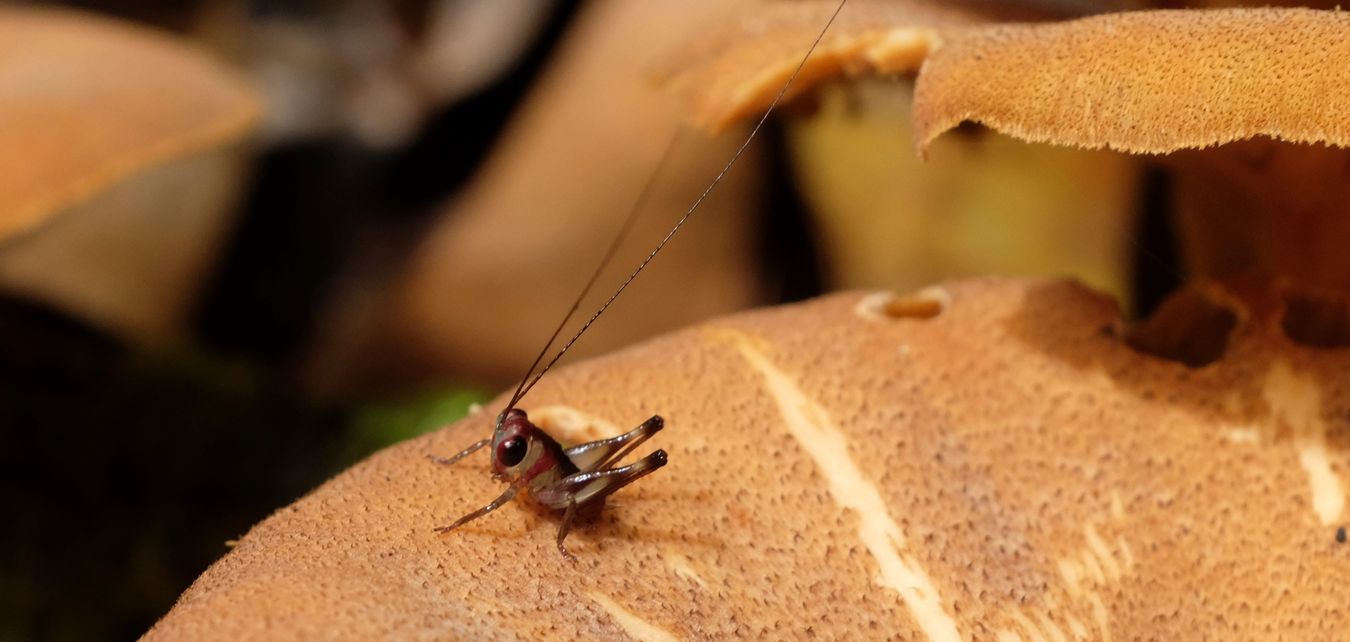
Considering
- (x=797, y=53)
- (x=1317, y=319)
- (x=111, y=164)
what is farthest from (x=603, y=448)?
(x=111, y=164)

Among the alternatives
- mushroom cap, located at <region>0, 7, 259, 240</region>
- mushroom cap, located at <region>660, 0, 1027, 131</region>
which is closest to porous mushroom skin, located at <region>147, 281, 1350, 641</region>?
mushroom cap, located at <region>660, 0, 1027, 131</region>

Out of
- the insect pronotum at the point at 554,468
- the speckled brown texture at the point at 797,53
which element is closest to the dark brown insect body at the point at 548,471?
the insect pronotum at the point at 554,468

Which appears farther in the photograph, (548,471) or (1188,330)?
(1188,330)

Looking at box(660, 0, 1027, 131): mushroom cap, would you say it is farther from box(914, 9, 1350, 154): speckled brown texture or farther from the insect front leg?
the insect front leg

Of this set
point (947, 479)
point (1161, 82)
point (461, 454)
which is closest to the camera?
point (1161, 82)

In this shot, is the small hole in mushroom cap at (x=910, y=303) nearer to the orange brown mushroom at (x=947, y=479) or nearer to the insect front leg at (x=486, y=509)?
the orange brown mushroom at (x=947, y=479)

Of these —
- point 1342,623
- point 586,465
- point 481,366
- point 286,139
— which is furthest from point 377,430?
point 1342,623

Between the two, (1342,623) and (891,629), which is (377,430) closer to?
(891,629)

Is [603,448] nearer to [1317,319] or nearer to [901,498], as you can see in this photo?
[901,498]
